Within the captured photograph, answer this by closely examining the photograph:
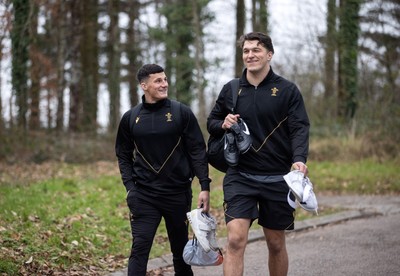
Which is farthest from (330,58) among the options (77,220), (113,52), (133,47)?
(77,220)

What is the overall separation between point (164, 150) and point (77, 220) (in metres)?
3.76

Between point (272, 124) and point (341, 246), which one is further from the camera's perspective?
point (341, 246)

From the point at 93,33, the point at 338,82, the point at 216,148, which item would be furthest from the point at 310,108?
the point at 216,148

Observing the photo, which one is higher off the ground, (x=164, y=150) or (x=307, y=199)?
(x=164, y=150)

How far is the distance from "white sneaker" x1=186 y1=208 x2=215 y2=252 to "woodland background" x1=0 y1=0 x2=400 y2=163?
1199 centimetres

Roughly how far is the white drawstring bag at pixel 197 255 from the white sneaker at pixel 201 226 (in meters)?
0.08

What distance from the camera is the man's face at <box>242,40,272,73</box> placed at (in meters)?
5.16

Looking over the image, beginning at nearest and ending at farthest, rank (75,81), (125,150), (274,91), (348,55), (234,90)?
(274,91)
(234,90)
(125,150)
(348,55)
(75,81)

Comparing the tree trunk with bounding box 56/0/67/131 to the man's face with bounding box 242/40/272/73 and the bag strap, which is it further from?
Answer: the man's face with bounding box 242/40/272/73

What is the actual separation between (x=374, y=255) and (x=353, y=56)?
1420cm

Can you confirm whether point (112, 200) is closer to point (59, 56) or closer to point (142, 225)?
point (142, 225)

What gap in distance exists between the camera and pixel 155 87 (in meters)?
5.40

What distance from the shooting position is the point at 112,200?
34.9 ft

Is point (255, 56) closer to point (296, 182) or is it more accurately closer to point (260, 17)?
point (296, 182)
